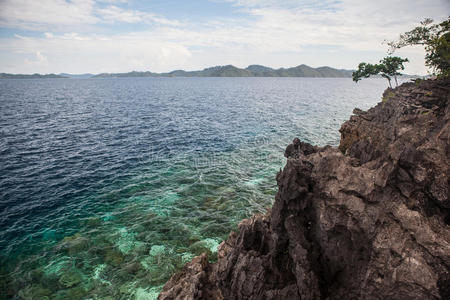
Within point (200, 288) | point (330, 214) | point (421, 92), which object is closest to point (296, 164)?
point (330, 214)

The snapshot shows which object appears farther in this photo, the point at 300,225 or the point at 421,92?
the point at 421,92

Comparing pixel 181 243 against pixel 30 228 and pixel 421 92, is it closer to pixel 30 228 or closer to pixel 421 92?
pixel 30 228

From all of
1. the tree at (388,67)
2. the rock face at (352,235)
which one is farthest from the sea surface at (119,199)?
the tree at (388,67)

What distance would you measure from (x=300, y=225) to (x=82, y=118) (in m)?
97.3

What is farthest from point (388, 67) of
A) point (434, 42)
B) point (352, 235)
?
point (352, 235)

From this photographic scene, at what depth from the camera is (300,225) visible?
781 inches

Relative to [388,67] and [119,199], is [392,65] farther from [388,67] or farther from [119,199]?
[119,199]

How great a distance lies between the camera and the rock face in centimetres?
1403

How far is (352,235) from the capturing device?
54.9ft

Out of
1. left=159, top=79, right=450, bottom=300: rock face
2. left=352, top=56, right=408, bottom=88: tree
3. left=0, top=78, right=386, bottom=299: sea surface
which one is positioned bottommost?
left=0, top=78, right=386, bottom=299: sea surface

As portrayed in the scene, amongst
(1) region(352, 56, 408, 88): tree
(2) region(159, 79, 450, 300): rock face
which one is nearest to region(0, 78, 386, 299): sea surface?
(2) region(159, 79, 450, 300): rock face

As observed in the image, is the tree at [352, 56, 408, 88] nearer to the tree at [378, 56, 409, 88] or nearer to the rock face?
the tree at [378, 56, 409, 88]

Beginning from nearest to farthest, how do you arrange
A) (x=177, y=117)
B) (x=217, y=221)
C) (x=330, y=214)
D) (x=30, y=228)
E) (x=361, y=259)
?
(x=361, y=259), (x=330, y=214), (x=30, y=228), (x=217, y=221), (x=177, y=117)

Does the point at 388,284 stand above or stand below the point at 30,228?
above
